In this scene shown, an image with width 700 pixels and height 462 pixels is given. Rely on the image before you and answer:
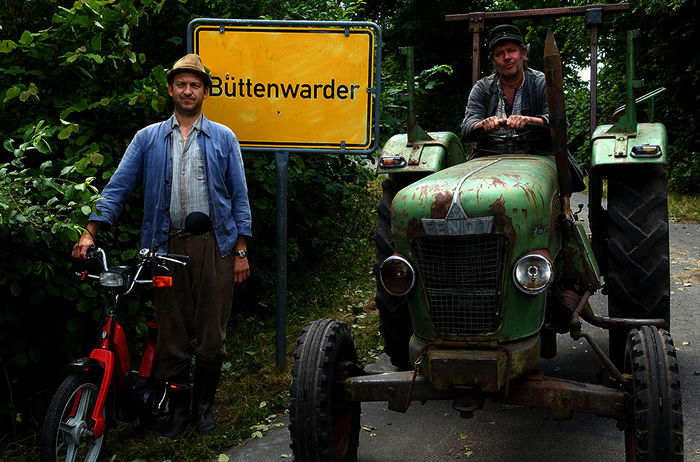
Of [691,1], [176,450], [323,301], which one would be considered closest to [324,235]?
[323,301]

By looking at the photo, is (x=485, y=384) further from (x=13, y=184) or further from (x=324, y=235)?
(x=324, y=235)

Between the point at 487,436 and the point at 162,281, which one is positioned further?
the point at 487,436

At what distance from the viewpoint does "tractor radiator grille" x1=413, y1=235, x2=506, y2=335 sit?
3023mm

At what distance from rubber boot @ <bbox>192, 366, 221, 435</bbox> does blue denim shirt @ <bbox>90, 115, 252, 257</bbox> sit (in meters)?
0.70

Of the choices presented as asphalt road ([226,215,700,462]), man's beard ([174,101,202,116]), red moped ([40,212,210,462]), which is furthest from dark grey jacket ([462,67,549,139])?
red moped ([40,212,210,462])

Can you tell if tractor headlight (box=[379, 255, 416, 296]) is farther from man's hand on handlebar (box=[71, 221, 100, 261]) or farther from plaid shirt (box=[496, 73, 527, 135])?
plaid shirt (box=[496, 73, 527, 135])

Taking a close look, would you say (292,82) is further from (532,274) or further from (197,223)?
(532,274)

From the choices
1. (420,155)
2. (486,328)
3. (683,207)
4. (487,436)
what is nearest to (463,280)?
(486,328)

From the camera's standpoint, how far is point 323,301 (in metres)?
6.79

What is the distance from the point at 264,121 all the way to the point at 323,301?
8.37 feet

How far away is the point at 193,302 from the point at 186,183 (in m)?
0.66

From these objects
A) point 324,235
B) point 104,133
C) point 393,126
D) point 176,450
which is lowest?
point 176,450

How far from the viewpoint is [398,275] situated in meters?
3.12

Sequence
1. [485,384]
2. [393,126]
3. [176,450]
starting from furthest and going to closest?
[393,126] → [176,450] → [485,384]
